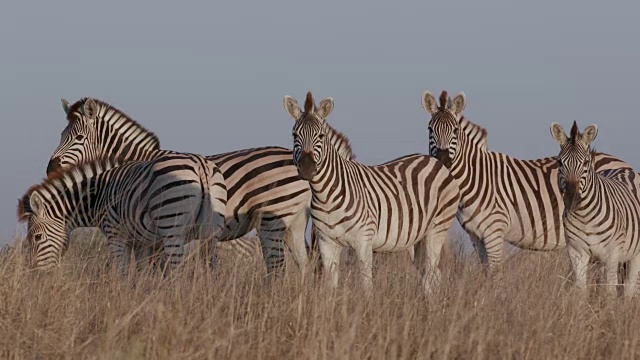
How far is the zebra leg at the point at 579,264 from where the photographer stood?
32.5ft

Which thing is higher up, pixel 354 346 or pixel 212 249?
pixel 212 249

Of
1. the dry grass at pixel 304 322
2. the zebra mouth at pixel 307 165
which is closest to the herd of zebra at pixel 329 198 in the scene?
the zebra mouth at pixel 307 165

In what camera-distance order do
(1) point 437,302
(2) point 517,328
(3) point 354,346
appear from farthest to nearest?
(1) point 437,302
(2) point 517,328
(3) point 354,346

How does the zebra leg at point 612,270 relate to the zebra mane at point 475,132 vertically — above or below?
below

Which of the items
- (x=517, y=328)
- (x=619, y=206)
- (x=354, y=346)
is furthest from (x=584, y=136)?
(x=354, y=346)

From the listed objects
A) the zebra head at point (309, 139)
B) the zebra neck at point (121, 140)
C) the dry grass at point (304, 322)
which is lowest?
the dry grass at point (304, 322)

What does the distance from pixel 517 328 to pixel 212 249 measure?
3919 millimetres

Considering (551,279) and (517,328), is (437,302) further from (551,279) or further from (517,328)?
(551,279)

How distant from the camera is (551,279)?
9453mm

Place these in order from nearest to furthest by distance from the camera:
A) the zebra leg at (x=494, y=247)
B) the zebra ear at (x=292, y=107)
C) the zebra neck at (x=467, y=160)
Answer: the zebra ear at (x=292, y=107) → the zebra leg at (x=494, y=247) → the zebra neck at (x=467, y=160)

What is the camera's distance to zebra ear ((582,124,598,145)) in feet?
33.2

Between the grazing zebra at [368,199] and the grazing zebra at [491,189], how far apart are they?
31.1 inches

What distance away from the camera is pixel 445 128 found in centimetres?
1189

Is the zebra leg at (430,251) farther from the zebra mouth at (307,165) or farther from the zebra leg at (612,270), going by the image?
the zebra mouth at (307,165)
